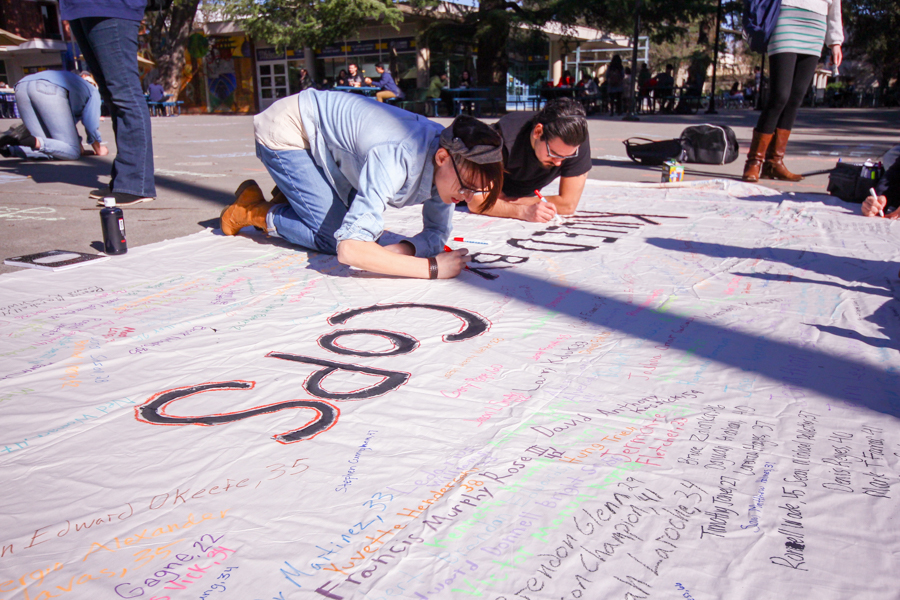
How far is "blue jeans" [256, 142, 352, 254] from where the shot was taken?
2.41 meters

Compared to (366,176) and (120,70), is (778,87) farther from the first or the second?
(120,70)

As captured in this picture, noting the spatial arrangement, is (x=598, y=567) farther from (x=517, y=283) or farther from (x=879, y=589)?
(x=517, y=283)

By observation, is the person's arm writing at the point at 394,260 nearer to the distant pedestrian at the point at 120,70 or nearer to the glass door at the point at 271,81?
the distant pedestrian at the point at 120,70

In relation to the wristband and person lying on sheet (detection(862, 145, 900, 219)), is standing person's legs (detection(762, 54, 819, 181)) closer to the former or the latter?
person lying on sheet (detection(862, 145, 900, 219))

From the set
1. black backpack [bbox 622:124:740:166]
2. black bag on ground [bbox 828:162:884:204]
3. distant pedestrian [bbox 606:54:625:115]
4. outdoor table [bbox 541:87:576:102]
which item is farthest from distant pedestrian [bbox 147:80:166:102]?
black bag on ground [bbox 828:162:884:204]

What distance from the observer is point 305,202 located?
2.48m

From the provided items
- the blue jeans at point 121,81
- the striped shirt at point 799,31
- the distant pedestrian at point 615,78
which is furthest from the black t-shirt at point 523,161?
the distant pedestrian at point 615,78

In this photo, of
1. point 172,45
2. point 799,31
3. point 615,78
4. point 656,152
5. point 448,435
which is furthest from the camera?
point 172,45

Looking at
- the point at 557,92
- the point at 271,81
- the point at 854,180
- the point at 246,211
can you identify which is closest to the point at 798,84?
the point at 854,180

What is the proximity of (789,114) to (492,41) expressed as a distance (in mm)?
13104

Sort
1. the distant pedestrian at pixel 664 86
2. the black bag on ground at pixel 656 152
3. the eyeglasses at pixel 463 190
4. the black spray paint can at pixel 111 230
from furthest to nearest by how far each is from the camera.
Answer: the distant pedestrian at pixel 664 86
the black bag on ground at pixel 656 152
the black spray paint can at pixel 111 230
the eyeglasses at pixel 463 190

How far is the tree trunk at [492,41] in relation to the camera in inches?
619

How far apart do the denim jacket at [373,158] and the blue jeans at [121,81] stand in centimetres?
162

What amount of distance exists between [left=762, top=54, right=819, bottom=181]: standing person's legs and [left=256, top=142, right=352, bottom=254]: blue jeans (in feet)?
11.5
